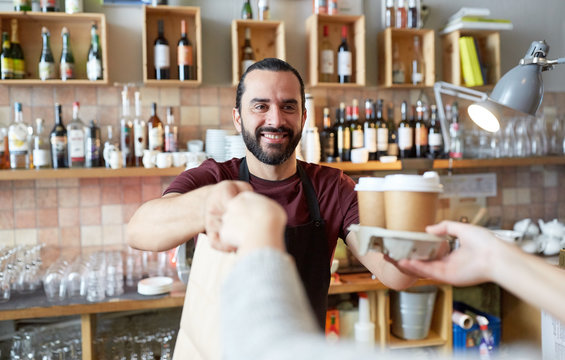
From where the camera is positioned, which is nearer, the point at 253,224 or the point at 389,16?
the point at 253,224

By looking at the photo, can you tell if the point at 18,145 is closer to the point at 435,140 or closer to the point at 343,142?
the point at 343,142

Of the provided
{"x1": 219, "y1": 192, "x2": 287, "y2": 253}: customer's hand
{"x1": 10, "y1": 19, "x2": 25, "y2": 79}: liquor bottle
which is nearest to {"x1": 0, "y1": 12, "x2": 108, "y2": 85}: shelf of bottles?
{"x1": 10, "y1": 19, "x2": 25, "y2": 79}: liquor bottle

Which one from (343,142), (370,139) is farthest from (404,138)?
(343,142)

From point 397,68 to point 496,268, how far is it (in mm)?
2573

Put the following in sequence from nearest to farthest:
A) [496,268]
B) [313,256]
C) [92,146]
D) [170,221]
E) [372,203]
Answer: [496,268]
[372,203]
[170,221]
[313,256]
[92,146]

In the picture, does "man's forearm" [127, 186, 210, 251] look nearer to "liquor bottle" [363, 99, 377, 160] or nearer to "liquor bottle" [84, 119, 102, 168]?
"liquor bottle" [84, 119, 102, 168]

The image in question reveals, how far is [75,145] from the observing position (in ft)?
9.23

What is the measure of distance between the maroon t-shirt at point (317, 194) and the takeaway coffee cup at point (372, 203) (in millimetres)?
652

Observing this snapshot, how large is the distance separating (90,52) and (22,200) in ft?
3.03

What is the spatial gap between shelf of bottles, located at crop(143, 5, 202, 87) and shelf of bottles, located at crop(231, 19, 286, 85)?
0.66 feet

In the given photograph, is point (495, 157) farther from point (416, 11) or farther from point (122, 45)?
point (122, 45)

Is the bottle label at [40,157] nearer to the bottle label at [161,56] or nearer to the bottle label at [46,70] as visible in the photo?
the bottle label at [46,70]

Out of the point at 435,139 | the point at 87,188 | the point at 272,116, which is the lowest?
the point at 87,188

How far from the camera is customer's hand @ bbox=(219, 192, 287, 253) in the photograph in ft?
1.90
